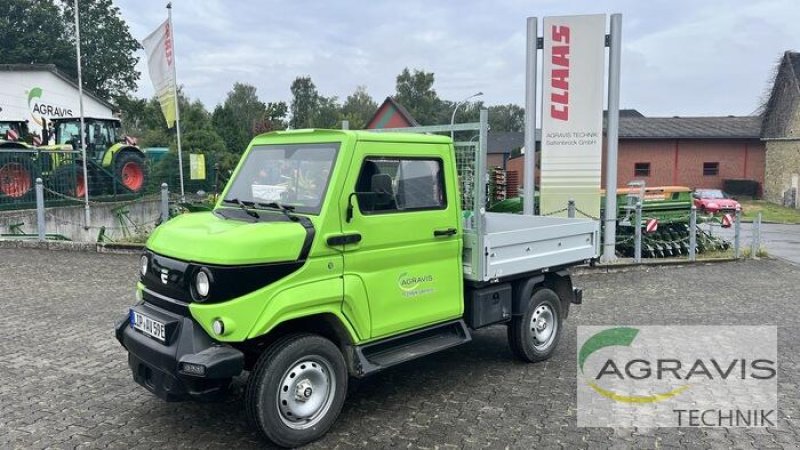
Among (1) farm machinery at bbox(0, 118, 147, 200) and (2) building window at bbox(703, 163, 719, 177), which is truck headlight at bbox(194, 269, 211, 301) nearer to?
(1) farm machinery at bbox(0, 118, 147, 200)

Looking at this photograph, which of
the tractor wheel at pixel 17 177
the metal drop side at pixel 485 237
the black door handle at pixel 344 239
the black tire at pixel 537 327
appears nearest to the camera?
the black door handle at pixel 344 239

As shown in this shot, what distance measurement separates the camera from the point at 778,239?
68.0ft

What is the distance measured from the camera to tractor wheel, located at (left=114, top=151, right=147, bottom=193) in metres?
18.2

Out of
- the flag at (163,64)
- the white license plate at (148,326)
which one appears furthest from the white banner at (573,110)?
the flag at (163,64)

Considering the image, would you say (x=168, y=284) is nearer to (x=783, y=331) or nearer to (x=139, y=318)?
(x=139, y=318)

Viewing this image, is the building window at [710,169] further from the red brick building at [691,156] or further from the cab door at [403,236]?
the cab door at [403,236]

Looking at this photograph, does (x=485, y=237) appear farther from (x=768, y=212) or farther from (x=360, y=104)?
(x=360, y=104)

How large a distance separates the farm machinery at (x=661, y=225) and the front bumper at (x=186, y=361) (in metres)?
11.1

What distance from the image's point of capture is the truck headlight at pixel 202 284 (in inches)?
152

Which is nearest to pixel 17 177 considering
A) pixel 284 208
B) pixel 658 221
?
pixel 284 208

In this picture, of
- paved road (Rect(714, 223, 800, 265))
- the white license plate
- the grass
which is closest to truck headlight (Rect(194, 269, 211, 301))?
the white license plate

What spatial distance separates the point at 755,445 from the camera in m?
4.34

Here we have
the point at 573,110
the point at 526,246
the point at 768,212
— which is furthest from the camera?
the point at 768,212

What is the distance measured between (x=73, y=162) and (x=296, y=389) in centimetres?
1471
